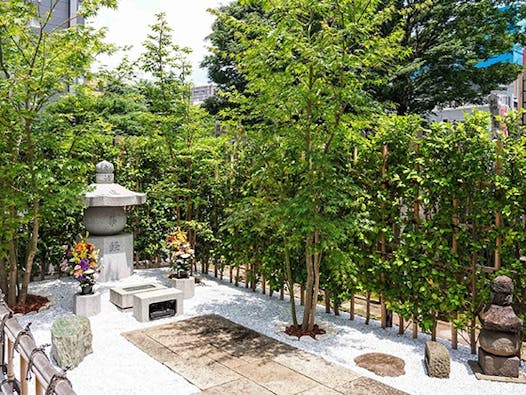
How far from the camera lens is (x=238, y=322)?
6594 mm

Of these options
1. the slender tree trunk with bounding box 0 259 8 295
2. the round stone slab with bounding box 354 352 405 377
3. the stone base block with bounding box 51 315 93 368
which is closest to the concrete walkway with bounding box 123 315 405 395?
the round stone slab with bounding box 354 352 405 377

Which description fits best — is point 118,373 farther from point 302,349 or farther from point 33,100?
point 33,100

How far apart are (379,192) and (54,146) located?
A: 5021 millimetres

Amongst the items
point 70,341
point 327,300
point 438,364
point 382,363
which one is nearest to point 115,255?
point 70,341

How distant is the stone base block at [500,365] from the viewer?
4.62m

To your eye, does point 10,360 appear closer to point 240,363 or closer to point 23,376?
point 23,376

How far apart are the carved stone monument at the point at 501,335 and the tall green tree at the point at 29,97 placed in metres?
5.98

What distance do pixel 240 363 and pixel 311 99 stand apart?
Result: 335 cm

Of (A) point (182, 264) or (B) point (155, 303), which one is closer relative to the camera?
(B) point (155, 303)

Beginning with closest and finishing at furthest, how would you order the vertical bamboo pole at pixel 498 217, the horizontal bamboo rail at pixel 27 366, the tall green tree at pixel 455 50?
1. the horizontal bamboo rail at pixel 27 366
2. the vertical bamboo pole at pixel 498 217
3. the tall green tree at pixel 455 50

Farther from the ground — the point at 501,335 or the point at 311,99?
the point at 311,99

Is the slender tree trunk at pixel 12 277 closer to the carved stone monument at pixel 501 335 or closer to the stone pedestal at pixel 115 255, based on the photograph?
the stone pedestal at pixel 115 255

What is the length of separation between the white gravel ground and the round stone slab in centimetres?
9

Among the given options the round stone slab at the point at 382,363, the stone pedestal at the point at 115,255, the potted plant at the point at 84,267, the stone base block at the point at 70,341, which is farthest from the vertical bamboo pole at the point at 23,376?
the stone pedestal at the point at 115,255
